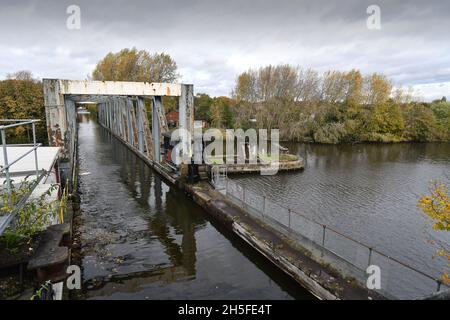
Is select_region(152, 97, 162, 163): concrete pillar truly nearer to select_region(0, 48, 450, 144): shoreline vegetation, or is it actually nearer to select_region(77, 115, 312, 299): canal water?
select_region(77, 115, 312, 299): canal water

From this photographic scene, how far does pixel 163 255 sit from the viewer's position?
9320mm

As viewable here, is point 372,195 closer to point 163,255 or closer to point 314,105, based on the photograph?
point 163,255

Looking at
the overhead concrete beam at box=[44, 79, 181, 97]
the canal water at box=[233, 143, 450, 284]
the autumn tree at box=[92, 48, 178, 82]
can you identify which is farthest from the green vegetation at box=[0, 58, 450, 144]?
the overhead concrete beam at box=[44, 79, 181, 97]

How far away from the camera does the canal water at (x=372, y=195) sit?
1085 centimetres

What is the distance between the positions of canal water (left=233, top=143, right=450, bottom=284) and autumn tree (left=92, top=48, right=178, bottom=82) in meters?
24.2

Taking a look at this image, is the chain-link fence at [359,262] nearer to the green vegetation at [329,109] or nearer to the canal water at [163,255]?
the canal water at [163,255]

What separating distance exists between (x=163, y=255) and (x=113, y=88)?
8.88 meters

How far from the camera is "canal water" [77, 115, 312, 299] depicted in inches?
295

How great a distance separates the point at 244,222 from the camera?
1022 centimetres

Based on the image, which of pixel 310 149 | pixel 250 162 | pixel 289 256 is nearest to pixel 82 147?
pixel 250 162

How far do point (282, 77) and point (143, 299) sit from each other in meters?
41.4

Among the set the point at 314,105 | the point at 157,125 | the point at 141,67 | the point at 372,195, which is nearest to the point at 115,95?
the point at 157,125
